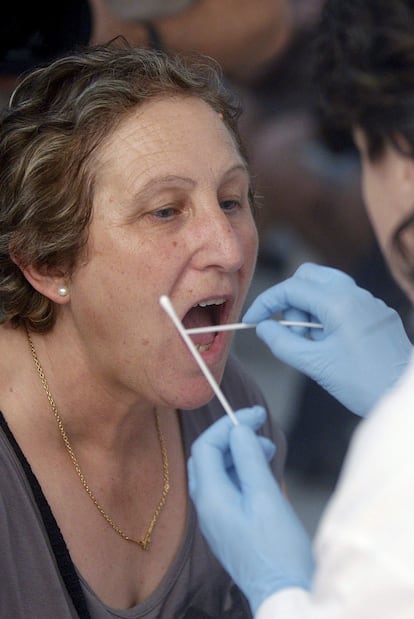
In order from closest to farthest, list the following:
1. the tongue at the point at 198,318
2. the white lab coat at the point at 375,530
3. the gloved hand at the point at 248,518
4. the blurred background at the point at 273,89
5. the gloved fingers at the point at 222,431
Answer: the white lab coat at the point at 375,530, the gloved hand at the point at 248,518, the gloved fingers at the point at 222,431, the tongue at the point at 198,318, the blurred background at the point at 273,89

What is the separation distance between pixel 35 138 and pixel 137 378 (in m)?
0.46

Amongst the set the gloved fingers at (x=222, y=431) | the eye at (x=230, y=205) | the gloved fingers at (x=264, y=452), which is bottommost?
the gloved fingers at (x=264, y=452)

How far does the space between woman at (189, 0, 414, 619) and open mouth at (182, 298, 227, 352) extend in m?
0.09

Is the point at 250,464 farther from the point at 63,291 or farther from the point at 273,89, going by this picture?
the point at 273,89

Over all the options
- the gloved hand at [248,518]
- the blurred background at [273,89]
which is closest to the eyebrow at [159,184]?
the gloved hand at [248,518]

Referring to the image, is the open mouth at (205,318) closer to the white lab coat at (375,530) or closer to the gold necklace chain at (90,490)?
the gold necklace chain at (90,490)

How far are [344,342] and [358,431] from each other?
0.65m

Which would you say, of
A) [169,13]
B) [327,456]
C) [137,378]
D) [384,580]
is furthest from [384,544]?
[327,456]

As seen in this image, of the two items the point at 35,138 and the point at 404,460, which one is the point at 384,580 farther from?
the point at 35,138

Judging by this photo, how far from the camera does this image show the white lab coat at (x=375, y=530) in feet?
3.39

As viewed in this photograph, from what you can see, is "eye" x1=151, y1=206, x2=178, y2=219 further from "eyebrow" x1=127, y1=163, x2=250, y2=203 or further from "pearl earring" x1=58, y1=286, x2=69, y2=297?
Result: "pearl earring" x1=58, y1=286, x2=69, y2=297

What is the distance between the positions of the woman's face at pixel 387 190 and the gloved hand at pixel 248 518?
0.98m

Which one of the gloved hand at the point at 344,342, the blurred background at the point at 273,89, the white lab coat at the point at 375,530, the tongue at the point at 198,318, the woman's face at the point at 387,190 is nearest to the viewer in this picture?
the white lab coat at the point at 375,530

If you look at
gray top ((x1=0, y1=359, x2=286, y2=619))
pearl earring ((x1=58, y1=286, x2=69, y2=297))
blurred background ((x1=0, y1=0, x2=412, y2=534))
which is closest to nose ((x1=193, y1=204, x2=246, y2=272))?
pearl earring ((x1=58, y1=286, x2=69, y2=297))
